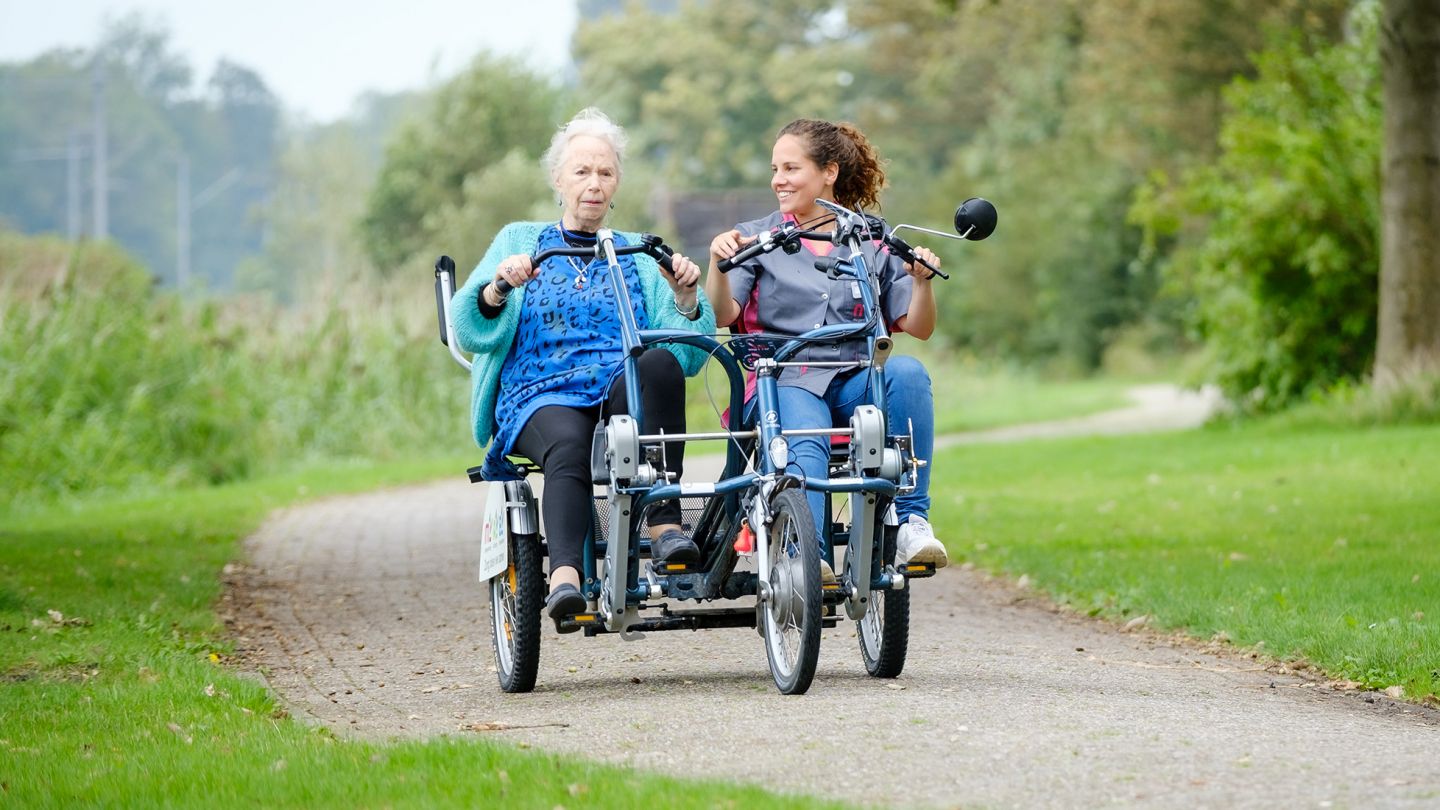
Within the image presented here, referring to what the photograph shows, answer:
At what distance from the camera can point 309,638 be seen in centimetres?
833

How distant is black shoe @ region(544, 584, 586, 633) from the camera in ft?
19.9

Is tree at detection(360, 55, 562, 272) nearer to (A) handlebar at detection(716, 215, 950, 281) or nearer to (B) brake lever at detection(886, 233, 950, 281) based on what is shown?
(A) handlebar at detection(716, 215, 950, 281)

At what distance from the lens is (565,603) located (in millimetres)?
6070

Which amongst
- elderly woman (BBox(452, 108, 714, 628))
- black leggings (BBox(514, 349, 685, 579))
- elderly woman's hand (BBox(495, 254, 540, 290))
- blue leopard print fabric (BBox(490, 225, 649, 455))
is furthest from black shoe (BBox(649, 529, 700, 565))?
elderly woman's hand (BBox(495, 254, 540, 290))

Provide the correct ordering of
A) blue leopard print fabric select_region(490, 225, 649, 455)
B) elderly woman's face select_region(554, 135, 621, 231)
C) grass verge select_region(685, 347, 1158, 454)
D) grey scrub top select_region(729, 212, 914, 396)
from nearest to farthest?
1. grey scrub top select_region(729, 212, 914, 396)
2. blue leopard print fabric select_region(490, 225, 649, 455)
3. elderly woman's face select_region(554, 135, 621, 231)
4. grass verge select_region(685, 347, 1158, 454)

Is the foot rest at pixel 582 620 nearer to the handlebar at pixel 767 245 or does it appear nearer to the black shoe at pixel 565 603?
the black shoe at pixel 565 603

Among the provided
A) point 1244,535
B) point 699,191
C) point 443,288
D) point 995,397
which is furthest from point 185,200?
point 443,288

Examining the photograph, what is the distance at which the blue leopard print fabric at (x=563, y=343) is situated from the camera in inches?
252

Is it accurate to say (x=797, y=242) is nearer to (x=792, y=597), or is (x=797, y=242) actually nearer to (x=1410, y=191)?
(x=792, y=597)

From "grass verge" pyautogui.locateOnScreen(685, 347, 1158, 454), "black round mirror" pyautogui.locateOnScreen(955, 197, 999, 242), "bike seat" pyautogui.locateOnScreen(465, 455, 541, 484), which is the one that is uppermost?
"black round mirror" pyautogui.locateOnScreen(955, 197, 999, 242)

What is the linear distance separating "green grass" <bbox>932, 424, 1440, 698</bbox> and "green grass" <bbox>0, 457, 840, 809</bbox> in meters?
3.33

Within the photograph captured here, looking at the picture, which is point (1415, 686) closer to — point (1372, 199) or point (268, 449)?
point (268, 449)

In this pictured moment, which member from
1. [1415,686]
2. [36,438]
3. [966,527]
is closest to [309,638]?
[1415,686]

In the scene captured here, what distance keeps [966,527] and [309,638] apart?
552 centimetres
